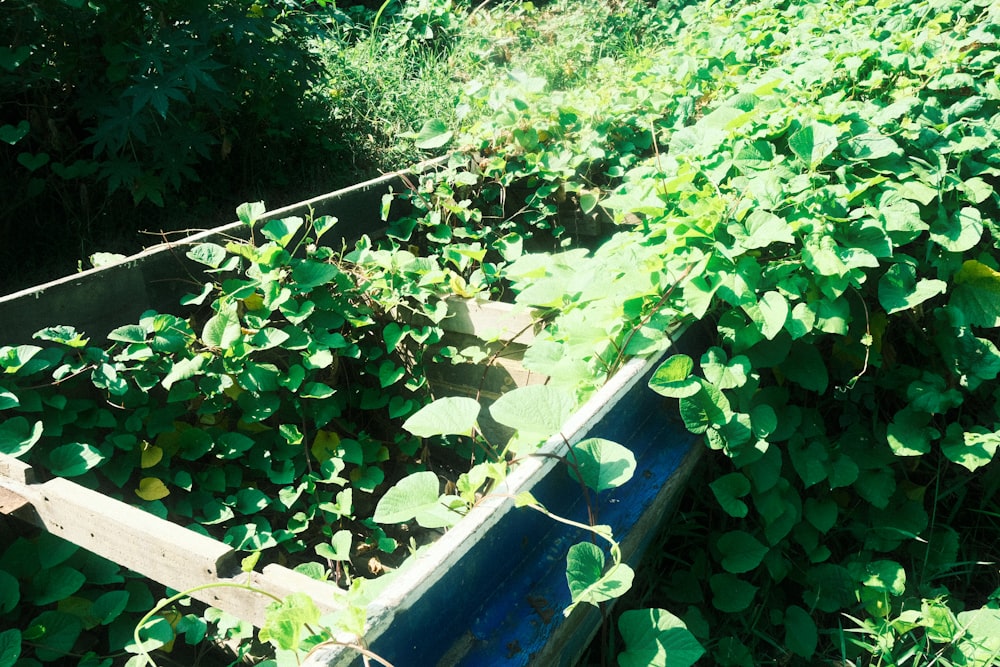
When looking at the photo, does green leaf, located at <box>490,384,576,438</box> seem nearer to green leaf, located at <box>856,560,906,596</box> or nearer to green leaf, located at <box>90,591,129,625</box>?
green leaf, located at <box>856,560,906,596</box>

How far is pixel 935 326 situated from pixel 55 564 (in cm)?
249

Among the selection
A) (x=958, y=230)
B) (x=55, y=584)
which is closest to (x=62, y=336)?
(x=55, y=584)

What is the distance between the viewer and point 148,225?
3.42 m

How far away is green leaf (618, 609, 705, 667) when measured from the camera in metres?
1.40

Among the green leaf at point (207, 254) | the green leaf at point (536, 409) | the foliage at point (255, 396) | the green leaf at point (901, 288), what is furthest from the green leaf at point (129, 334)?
the green leaf at point (901, 288)

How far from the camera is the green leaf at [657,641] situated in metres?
1.40

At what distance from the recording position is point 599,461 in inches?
61.4

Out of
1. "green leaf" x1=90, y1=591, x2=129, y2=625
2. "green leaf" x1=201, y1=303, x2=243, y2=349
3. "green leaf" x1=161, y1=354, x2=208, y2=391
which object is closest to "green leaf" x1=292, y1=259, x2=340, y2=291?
"green leaf" x1=201, y1=303, x2=243, y2=349

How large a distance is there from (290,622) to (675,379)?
105cm

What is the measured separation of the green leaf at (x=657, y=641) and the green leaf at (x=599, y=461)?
26 centimetres

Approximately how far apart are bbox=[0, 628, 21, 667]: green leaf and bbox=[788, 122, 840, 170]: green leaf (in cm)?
225

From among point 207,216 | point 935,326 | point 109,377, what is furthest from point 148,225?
point 935,326

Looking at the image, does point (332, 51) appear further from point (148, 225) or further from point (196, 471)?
point (196, 471)

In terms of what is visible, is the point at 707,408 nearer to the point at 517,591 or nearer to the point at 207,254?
the point at 517,591
